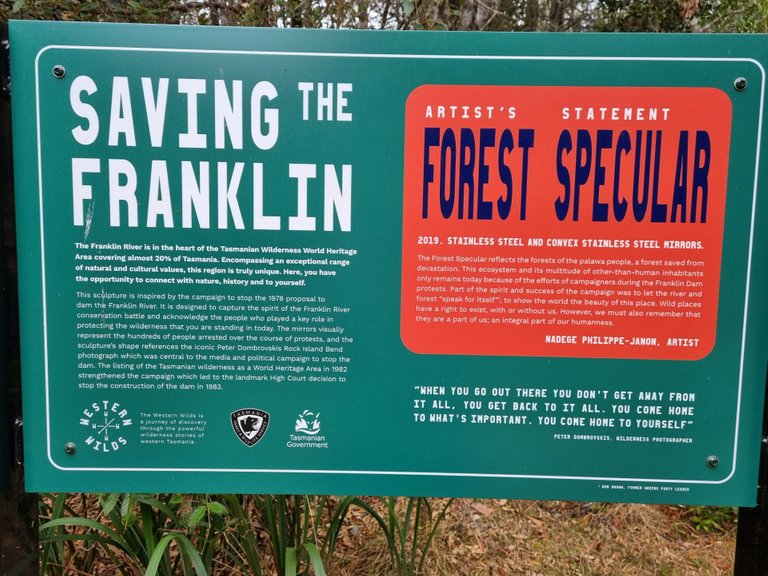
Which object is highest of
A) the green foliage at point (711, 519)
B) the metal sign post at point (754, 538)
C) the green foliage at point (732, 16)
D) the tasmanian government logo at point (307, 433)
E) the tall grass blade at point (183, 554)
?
the green foliage at point (732, 16)

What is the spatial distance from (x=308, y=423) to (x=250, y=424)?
0.50ft

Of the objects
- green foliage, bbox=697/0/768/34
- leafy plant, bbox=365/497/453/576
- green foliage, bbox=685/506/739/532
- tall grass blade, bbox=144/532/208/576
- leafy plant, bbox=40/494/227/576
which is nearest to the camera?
tall grass blade, bbox=144/532/208/576

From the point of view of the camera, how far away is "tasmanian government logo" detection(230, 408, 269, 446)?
64.1 inches

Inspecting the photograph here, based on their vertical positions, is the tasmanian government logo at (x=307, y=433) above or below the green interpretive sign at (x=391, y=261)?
below

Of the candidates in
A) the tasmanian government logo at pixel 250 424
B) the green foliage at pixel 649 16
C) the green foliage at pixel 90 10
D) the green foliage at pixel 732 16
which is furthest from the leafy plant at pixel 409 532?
the green foliage at pixel 649 16

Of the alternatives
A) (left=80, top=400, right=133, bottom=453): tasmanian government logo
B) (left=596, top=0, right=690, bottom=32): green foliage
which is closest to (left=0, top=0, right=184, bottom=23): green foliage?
(left=80, top=400, right=133, bottom=453): tasmanian government logo

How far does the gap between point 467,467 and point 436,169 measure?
0.78m

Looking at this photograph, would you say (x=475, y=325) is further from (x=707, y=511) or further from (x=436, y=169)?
(x=707, y=511)

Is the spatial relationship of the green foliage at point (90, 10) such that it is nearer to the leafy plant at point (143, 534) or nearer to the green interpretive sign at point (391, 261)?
the green interpretive sign at point (391, 261)

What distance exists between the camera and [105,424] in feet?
5.38

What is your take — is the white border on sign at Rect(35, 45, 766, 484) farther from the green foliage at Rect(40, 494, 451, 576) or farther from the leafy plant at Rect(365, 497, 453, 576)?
the leafy plant at Rect(365, 497, 453, 576)

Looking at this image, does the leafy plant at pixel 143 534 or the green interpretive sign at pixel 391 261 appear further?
the leafy plant at pixel 143 534

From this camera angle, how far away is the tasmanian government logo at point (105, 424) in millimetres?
1634

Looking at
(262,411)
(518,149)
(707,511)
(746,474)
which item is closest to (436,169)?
(518,149)
